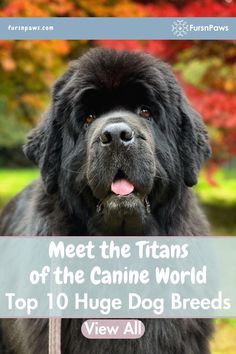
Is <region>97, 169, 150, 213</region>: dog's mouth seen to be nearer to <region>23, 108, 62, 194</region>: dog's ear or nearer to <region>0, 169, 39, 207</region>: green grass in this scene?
<region>23, 108, 62, 194</region>: dog's ear

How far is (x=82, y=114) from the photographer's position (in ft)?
9.64

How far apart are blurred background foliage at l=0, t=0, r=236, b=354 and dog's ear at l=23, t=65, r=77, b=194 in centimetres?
39

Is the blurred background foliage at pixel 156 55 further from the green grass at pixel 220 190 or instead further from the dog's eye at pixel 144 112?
the dog's eye at pixel 144 112

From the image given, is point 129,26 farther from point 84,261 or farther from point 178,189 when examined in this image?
point 84,261

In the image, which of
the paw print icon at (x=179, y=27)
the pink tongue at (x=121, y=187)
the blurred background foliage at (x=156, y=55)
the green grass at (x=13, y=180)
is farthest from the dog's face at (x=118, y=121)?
the green grass at (x=13, y=180)

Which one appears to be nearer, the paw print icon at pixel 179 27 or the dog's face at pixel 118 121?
the dog's face at pixel 118 121

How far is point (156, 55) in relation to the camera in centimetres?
362

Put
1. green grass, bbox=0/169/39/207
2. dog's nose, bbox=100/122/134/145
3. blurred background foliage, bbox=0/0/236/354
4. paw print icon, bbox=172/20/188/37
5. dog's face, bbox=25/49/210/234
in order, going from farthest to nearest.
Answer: green grass, bbox=0/169/39/207, blurred background foliage, bbox=0/0/236/354, paw print icon, bbox=172/20/188/37, dog's face, bbox=25/49/210/234, dog's nose, bbox=100/122/134/145

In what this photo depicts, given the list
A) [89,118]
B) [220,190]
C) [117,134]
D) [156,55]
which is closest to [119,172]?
[117,134]

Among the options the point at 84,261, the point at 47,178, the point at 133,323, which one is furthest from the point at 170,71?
the point at 133,323

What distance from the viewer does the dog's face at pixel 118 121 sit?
9.07 ft

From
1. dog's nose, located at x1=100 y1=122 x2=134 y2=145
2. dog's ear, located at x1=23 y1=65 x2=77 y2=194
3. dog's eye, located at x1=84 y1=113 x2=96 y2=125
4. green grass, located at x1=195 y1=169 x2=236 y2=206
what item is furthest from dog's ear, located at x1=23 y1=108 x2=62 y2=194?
green grass, located at x1=195 y1=169 x2=236 y2=206

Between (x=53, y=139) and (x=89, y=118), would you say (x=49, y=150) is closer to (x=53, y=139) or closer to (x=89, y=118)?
(x=53, y=139)

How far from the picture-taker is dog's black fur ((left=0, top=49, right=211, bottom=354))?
9.41 feet
